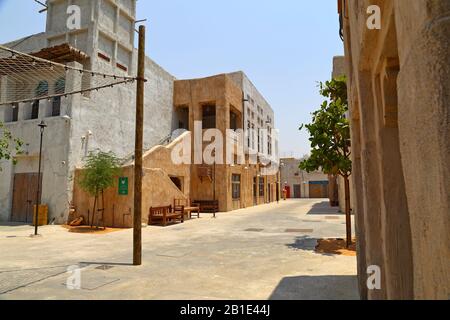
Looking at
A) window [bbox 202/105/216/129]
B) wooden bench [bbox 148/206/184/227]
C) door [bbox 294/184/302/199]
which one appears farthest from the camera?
door [bbox 294/184/302/199]

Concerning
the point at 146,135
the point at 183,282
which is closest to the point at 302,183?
the point at 146,135

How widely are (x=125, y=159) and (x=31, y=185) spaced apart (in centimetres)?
628

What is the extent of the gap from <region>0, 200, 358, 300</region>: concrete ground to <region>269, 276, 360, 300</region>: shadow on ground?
0.02 meters

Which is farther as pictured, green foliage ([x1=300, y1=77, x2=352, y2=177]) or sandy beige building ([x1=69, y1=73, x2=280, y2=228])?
sandy beige building ([x1=69, y1=73, x2=280, y2=228])

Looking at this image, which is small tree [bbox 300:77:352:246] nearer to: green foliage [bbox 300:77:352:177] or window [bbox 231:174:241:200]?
green foliage [bbox 300:77:352:177]

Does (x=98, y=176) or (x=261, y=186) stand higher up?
(x=98, y=176)

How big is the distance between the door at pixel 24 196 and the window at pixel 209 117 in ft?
60.2

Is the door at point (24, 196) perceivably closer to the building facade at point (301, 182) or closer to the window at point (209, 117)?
the window at point (209, 117)

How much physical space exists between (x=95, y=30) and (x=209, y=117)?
1557 centimetres

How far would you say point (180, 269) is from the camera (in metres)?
7.47

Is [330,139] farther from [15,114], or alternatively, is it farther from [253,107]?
[253,107]

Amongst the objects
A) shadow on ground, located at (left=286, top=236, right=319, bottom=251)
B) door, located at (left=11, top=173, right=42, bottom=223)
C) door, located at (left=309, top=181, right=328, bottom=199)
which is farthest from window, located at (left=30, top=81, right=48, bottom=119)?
door, located at (left=309, top=181, right=328, bottom=199)

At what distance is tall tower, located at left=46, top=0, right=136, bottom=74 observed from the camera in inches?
795

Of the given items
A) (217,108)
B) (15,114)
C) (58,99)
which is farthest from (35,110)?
(217,108)
